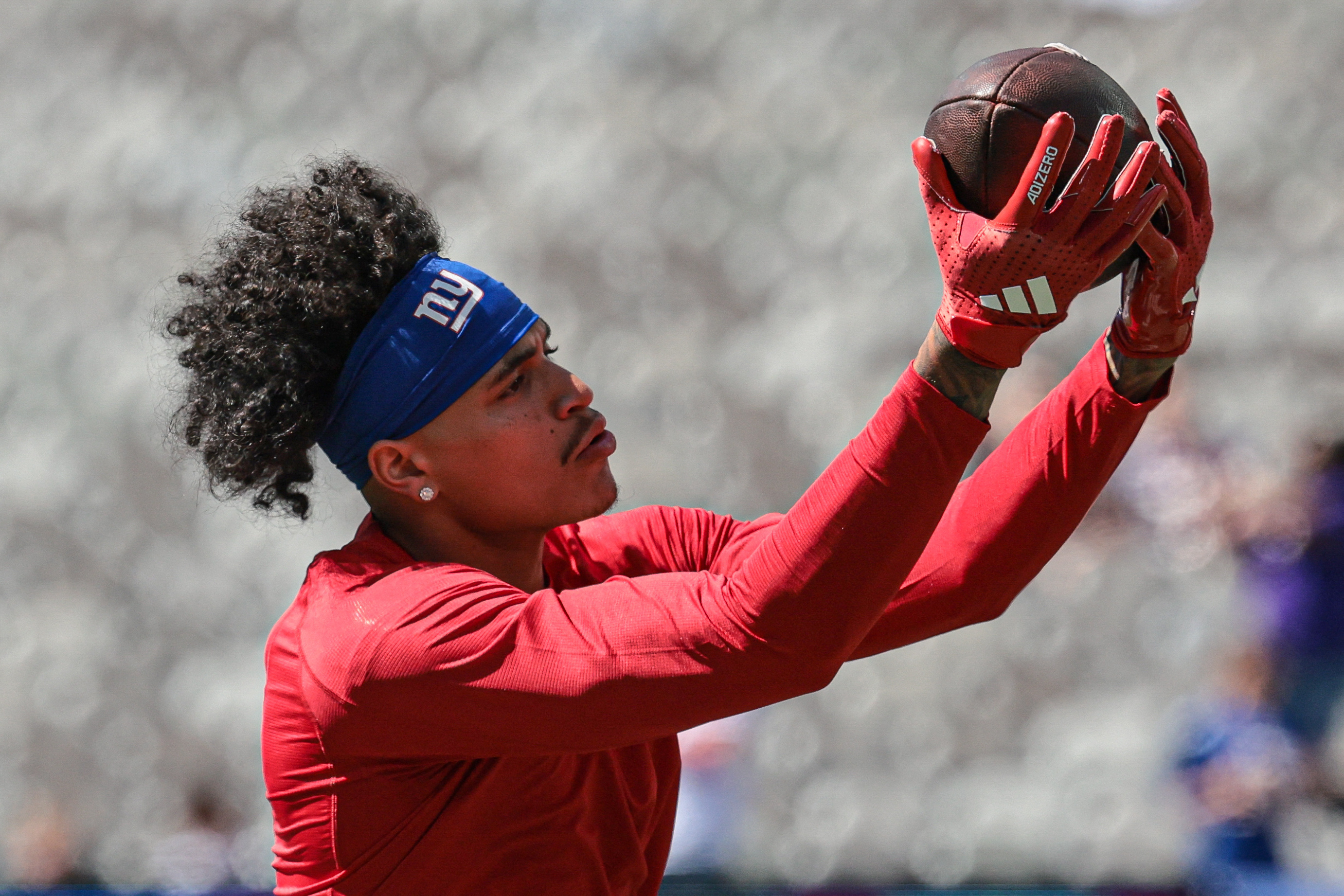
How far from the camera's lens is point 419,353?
1.53 m

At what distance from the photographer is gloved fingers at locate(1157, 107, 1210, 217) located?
140cm

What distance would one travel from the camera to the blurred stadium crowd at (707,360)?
3219 millimetres

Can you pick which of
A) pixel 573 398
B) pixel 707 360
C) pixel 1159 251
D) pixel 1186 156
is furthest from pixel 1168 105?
pixel 707 360

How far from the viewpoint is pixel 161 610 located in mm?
3488

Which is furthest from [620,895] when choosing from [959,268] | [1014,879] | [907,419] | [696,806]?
[1014,879]

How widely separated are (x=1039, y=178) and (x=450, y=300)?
2.23 feet

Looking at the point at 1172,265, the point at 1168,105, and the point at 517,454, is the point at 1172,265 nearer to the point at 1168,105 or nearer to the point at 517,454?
the point at 1168,105

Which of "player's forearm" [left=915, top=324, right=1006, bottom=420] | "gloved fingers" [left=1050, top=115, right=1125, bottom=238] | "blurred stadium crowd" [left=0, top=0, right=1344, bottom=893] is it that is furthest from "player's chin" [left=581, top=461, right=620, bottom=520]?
"blurred stadium crowd" [left=0, top=0, right=1344, bottom=893]

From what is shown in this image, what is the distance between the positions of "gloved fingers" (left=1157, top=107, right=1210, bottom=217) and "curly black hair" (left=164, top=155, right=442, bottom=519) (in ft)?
2.76

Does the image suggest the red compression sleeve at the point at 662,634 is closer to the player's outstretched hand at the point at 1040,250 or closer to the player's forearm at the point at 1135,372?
the player's outstretched hand at the point at 1040,250

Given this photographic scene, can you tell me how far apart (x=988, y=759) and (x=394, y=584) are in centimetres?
220

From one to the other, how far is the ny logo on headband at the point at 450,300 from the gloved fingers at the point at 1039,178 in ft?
2.06

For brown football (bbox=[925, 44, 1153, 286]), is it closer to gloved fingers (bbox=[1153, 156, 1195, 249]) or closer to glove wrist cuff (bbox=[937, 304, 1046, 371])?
gloved fingers (bbox=[1153, 156, 1195, 249])

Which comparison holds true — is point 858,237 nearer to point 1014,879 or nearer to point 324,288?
point 1014,879
